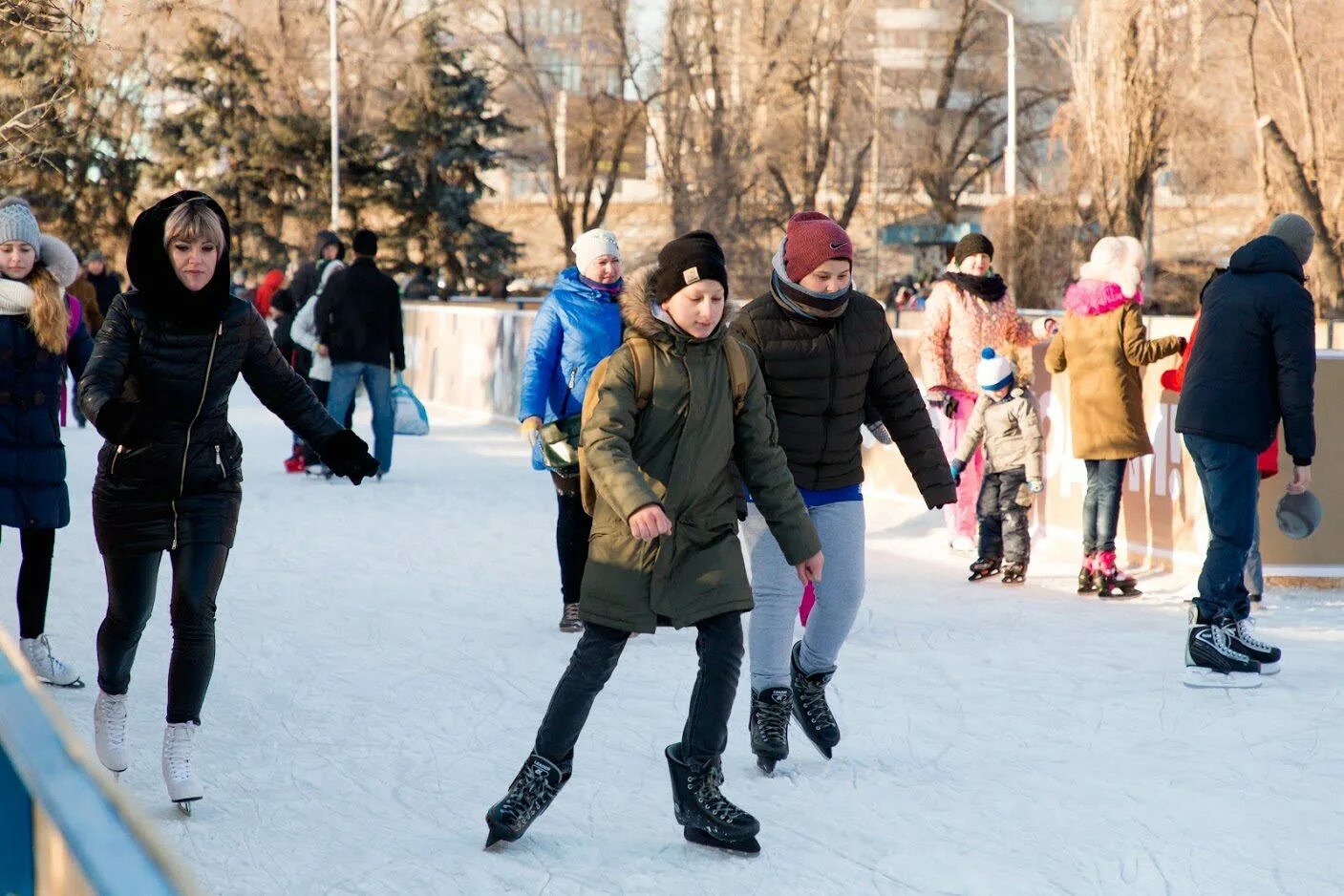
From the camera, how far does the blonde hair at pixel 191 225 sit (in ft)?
14.3

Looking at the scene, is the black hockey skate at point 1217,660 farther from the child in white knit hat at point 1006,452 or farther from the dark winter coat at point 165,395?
the dark winter coat at point 165,395

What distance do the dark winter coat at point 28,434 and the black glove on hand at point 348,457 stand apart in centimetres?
150

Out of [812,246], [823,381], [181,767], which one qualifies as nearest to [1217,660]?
[823,381]

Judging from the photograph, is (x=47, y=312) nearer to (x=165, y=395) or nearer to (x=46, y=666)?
(x=46, y=666)

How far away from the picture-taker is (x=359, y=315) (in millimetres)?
11844

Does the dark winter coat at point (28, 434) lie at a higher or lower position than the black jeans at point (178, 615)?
higher

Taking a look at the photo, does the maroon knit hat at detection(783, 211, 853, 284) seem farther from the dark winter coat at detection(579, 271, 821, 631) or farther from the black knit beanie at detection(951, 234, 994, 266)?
the black knit beanie at detection(951, 234, 994, 266)

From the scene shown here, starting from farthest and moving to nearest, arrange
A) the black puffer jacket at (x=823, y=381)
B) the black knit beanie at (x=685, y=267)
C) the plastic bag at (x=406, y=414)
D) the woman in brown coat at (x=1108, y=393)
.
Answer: the plastic bag at (x=406, y=414), the woman in brown coat at (x=1108, y=393), the black puffer jacket at (x=823, y=381), the black knit beanie at (x=685, y=267)

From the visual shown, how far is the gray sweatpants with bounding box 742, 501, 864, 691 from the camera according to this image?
4836mm

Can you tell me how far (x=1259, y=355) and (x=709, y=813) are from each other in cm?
285

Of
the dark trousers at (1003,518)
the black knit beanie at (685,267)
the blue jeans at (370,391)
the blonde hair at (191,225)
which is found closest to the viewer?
the black knit beanie at (685,267)

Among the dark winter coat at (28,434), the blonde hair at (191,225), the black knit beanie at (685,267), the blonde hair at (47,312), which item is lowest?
the dark winter coat at (28,434)

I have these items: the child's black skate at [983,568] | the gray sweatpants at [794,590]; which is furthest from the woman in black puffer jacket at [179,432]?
the child's black skate at [983,568]

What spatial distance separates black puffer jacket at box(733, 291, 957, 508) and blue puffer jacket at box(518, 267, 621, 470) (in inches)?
76.3
